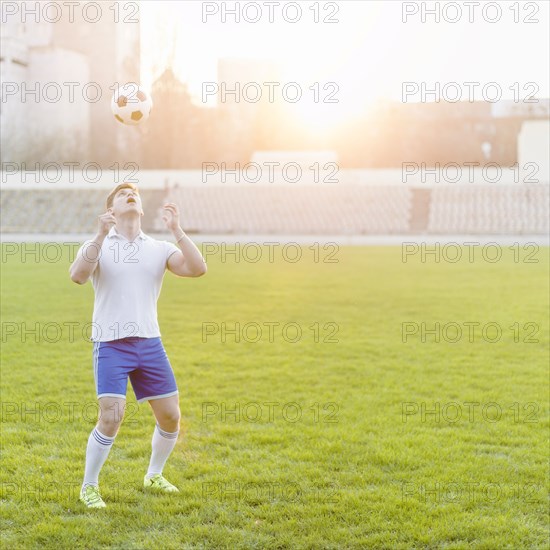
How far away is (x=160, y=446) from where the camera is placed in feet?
15.1

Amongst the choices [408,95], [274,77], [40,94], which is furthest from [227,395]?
[274,77]

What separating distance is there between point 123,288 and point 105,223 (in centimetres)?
43

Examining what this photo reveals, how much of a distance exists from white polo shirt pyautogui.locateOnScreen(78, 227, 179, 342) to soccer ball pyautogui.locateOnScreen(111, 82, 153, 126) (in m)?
1.64

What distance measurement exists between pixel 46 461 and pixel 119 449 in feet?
1.87

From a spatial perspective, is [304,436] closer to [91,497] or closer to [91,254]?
[91,497]

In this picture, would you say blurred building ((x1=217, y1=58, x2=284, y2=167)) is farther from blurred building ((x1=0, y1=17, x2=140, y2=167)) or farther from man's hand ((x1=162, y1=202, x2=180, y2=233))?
man's hand ((x1=162, y1=202, x2=180, y2=233))

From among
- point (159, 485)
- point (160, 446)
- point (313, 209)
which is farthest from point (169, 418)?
point (313, 209)

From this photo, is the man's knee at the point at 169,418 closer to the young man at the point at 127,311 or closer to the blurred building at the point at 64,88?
the young man at the point at 127,311

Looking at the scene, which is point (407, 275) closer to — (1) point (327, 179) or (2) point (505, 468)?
(2) point (505, 468)

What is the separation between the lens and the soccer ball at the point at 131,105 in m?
5.66

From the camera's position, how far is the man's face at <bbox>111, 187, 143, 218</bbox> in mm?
4207

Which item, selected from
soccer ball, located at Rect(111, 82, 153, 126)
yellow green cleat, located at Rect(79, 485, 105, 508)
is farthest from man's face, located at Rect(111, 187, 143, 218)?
yellow green cleat, located at Rect(79, 485, 105, 508)

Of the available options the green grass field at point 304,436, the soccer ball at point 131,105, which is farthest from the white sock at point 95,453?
the soccer ball at point 131,105

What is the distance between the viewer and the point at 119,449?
220 inches
